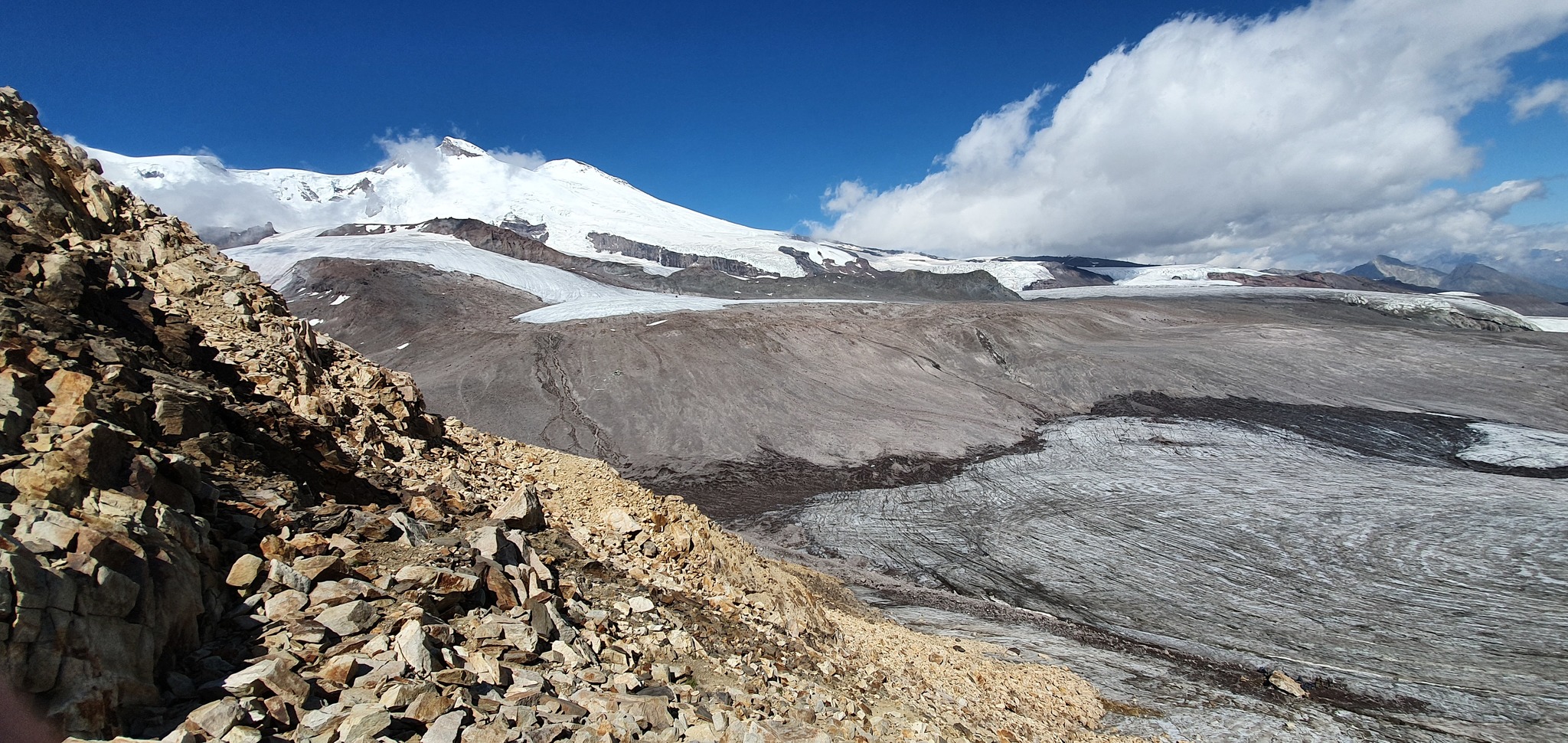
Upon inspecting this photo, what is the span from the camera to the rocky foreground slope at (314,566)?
3184mm

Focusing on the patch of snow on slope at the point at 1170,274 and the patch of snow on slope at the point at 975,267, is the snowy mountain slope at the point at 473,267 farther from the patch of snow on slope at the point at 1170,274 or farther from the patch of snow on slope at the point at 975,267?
the patch of snow on slope at the point at 1170,274

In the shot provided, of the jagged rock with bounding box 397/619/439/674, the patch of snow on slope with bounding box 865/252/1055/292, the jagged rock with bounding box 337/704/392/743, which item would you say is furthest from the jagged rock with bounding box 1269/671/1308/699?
the patch of snow on slope with bounding box 865/252/1055/292

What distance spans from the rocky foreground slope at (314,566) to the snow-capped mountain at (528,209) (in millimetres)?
85127

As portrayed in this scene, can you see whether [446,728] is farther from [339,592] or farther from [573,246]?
[573,246]

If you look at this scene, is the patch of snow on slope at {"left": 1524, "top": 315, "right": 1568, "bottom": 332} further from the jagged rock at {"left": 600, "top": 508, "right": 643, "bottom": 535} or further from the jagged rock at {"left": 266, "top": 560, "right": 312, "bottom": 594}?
the jagged rock at {"left": 266, "top": 560, "right": 312, "bottom": 594}

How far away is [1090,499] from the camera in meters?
21.2

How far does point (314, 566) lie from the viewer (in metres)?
4.22

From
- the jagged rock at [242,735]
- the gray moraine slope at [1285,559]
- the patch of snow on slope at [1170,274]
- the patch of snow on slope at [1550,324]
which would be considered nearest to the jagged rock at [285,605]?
the jagged rock at [242,735]

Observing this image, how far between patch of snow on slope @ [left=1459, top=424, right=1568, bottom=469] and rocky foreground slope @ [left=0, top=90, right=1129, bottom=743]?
1051 inches

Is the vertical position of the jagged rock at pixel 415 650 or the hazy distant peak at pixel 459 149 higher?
the hazy distant peak at pixel 459 149

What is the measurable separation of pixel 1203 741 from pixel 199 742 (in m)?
9.57

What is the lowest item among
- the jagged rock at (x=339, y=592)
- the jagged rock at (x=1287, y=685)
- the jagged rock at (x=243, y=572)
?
the jagged rock at (x=1287, y=685)

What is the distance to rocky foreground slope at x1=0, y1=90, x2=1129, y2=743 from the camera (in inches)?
125

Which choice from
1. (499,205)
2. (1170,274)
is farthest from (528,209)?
(1170,274)
